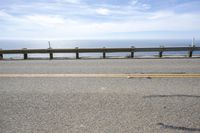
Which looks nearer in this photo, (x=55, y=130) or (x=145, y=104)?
(x=55, y=130)

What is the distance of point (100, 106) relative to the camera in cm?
525

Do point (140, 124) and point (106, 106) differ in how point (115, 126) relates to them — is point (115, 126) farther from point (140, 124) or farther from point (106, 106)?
point (106, 106)

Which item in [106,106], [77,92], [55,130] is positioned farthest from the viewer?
[77,92]

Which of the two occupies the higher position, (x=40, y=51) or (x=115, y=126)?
(x=40, y=51)

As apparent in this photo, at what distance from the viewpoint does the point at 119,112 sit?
4.90 meters

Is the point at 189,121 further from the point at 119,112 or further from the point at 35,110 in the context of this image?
the point at 35,110

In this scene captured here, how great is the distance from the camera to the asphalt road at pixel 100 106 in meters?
A: 4.26

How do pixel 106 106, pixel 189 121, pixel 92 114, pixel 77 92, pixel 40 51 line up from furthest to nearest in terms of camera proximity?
pixel 40 51, pixel 77 92, pixel 106 106, pixel 92 114, pixel 189 121

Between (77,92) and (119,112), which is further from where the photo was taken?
(77,92)

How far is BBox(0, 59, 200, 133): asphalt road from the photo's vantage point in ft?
→ 14.0

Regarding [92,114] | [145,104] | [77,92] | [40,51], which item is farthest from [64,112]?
[40,51]

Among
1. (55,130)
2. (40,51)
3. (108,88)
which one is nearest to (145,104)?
(108,88)

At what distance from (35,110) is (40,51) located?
12.8 meters

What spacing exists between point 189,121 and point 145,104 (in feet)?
3.83
